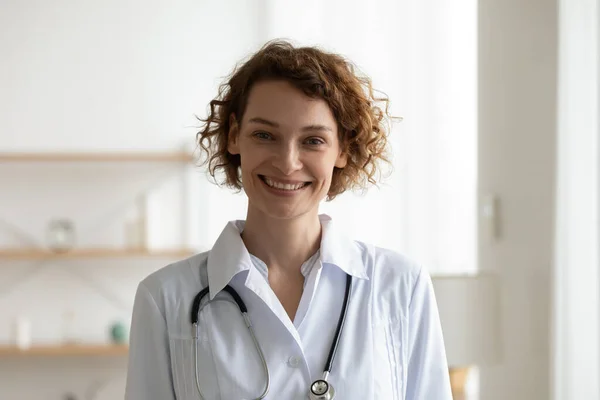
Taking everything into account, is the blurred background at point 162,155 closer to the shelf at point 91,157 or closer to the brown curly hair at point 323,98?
the shelf at point 91,157

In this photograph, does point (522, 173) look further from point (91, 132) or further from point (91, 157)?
point (91, 132)

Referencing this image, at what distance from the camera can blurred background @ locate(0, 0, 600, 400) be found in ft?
9.50

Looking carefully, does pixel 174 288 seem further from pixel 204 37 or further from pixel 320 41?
pixel 204 37

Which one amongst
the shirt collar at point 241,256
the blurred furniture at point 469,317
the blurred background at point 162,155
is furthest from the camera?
the blurred background at point 162,155

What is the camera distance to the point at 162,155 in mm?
3840

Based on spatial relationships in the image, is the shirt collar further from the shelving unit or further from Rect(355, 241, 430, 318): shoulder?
the shelving unit

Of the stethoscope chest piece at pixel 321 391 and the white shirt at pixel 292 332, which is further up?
the white shirt at pixel 292 332

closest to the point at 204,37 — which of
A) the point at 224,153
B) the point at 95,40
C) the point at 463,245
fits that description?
the point at 95,40

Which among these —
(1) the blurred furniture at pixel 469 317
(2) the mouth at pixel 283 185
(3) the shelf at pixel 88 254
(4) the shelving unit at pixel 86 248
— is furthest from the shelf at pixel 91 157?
(2) the mouth at pixel 283 185

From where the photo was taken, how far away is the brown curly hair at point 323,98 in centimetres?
130

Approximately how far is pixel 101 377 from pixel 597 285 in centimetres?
252

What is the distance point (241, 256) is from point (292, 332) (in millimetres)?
147

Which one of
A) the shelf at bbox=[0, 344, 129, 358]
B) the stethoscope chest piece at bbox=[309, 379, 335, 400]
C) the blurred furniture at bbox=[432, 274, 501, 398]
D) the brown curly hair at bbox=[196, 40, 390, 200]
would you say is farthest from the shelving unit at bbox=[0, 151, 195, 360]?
the stethoscope chest piece at bbox=[309, 379, 335, 400]

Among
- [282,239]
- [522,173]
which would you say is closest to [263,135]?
[282,239]
